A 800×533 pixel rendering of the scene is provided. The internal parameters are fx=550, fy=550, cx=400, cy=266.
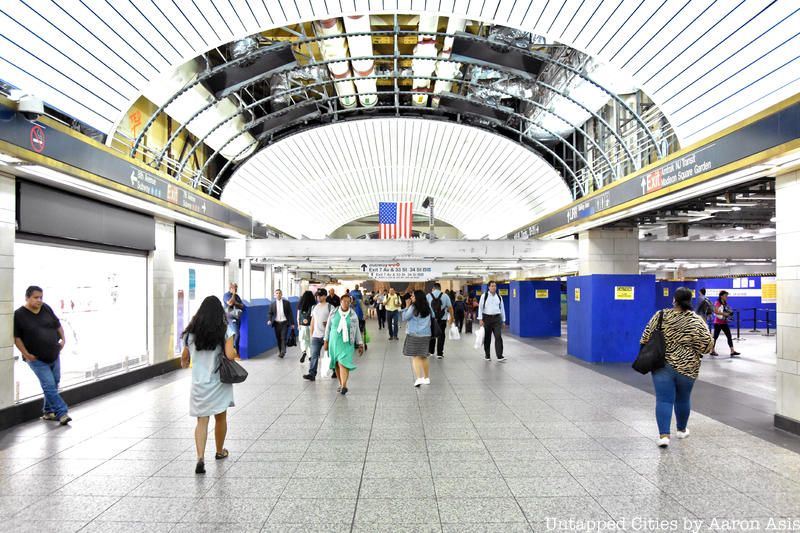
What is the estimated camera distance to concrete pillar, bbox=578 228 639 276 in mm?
14688

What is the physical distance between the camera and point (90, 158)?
25.0 ft

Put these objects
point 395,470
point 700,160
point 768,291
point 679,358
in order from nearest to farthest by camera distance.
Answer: point 395,470, point 679,358, point 700,160, point 768,291

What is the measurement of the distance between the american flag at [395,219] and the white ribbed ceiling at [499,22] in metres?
8.33

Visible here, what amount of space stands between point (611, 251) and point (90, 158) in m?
12.3

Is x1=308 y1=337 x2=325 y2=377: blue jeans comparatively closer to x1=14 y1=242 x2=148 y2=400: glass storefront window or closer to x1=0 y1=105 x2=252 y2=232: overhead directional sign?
x1=14 y1=242 x2=148 y2=400: glass storefront window

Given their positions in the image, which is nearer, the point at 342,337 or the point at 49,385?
the point at 49,385

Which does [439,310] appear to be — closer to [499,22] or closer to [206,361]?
[499,22]

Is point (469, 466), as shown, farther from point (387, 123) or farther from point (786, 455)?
point (387, 123)

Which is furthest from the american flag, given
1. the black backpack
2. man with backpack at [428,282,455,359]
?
the black backpack

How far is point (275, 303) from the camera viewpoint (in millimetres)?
13875

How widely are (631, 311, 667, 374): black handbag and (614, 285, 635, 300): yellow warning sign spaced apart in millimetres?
7112

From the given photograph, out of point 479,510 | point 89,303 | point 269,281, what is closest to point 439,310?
point 89,303

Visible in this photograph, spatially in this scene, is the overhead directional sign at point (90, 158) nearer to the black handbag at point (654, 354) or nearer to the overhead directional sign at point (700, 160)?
the black handbag at point (654, 354)

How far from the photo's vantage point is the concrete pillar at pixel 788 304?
21.0ft
